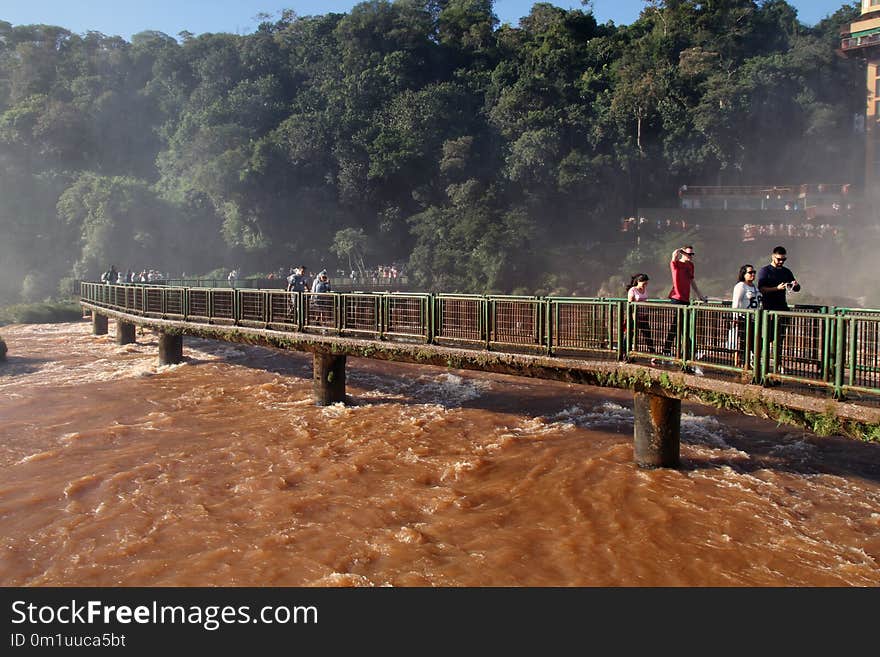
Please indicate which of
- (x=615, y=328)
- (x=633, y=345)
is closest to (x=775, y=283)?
(x=633, y=345)

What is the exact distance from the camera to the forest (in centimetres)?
5434

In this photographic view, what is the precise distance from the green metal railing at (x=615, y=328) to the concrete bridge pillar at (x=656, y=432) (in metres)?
0.81

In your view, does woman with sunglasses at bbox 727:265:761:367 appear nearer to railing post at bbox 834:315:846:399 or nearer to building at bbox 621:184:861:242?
railing post at bbox 834:315:846:399

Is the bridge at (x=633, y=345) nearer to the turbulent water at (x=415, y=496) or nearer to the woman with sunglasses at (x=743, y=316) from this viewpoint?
the woman with sunglasses at (x=743, y=316)

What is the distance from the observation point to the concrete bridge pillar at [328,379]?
15.4 meters

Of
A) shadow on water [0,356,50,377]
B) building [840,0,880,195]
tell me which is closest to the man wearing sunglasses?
shadow on water [0,356,50,377]

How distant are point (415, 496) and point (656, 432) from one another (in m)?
3.84

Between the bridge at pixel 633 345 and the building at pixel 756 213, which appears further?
the building at pixel 756 213

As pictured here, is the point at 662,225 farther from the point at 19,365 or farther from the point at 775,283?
the point at 775,283

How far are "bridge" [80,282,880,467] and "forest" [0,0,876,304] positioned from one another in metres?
33.9

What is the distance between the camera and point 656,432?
10.5 meters

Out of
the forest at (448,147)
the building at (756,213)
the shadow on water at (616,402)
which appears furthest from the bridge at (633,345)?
the building at (756,213)

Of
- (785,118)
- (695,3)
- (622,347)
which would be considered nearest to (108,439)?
(622,347)

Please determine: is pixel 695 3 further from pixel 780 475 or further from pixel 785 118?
pixel 780 475
